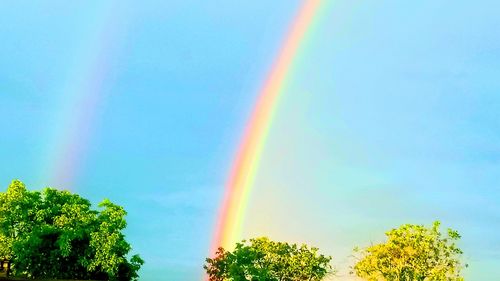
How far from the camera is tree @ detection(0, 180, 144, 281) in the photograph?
67438 mm

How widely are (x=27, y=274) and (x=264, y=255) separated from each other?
32861mm

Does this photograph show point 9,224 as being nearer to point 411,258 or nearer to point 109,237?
point 109,237

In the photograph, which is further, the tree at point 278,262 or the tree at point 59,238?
the tree at point 278,262

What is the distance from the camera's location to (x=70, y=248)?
67250 millimetres

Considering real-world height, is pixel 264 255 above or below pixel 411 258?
above

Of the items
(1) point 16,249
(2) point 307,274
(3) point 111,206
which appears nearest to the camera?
(1) point 16,249

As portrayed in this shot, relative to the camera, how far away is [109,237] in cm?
6794

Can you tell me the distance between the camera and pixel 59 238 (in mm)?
67625

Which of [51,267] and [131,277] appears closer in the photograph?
[51,267]

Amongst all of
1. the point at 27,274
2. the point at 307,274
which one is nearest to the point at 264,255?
the point at 307,274

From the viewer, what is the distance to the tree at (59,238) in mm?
67438

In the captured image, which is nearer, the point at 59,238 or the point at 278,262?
the point at 59,238

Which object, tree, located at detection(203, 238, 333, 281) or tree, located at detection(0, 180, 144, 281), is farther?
tree, located at detection(203, 238, 333, 281)

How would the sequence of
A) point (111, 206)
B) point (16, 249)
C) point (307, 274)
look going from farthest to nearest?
point (307, 274), point (111, 206), point (16, 249)
